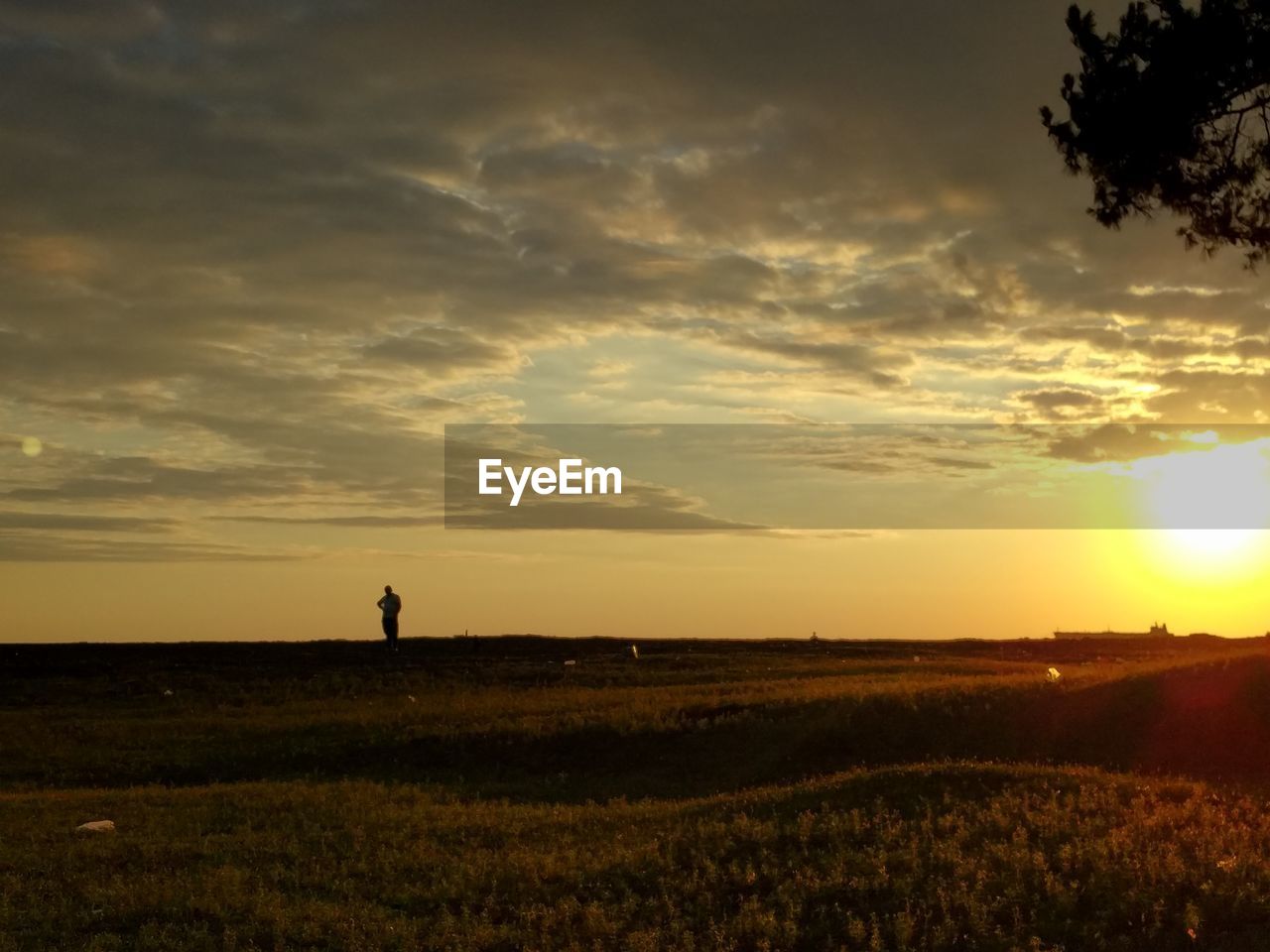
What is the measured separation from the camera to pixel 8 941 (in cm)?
1285

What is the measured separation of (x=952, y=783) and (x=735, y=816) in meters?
3.38

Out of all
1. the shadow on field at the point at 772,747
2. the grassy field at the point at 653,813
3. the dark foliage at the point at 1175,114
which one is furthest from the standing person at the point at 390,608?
the dark foliage at the point at 1175,114

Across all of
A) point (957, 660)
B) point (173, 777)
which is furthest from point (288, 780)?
point (957, 660)

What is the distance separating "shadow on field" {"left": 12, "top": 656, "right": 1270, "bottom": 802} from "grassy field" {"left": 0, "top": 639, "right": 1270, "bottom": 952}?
8 centimetres

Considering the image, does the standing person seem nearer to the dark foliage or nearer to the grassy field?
the grassy field

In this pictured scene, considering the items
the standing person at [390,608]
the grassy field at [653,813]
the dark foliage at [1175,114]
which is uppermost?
the dark foliage at [1175,114]

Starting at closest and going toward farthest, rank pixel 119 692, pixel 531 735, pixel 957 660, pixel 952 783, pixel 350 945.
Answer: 1. pixel 350 945
2. pixel 952 783
3. pixel 531 735
4. pixel 119 692
5. pixel 957 660

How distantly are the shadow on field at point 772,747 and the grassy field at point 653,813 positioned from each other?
0.08 m

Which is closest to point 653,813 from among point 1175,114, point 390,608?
point 1175,114

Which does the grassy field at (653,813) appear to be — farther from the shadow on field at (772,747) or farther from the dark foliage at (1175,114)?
the dark foliage at (1175,114)

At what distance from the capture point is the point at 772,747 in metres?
27.1

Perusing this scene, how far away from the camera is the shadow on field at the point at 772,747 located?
2464 centimetres

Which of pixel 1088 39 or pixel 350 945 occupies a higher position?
pixel 1088 39

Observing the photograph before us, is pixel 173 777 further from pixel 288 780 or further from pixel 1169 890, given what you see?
pixel 1169 890
